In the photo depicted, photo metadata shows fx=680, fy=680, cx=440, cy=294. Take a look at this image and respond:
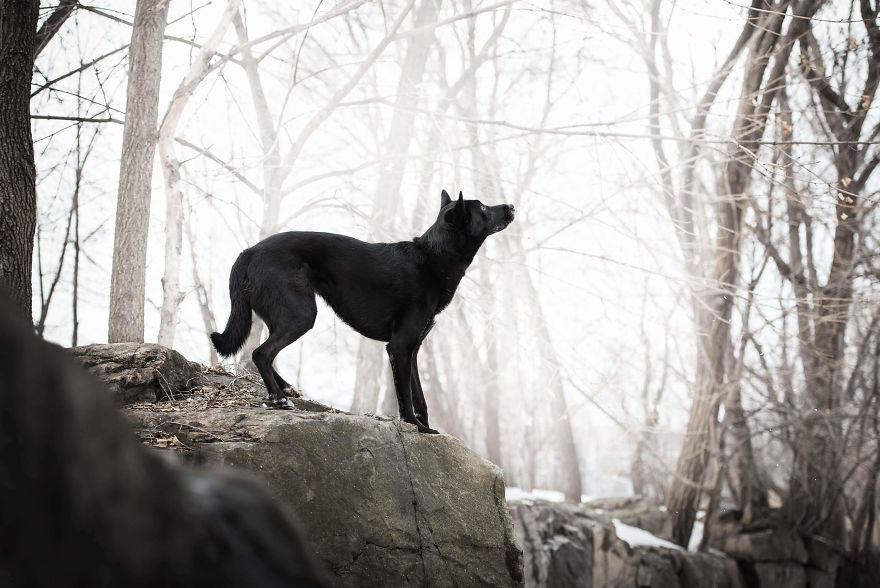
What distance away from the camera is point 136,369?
4.44 m

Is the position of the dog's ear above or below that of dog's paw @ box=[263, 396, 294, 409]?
above

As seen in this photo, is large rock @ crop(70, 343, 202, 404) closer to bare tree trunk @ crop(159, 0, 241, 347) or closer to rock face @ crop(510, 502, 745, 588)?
bare tree trunk @ crop(159, 0, 241, 347)

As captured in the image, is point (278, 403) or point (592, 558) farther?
point (592, 558)

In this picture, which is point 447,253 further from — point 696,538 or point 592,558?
point 696,538

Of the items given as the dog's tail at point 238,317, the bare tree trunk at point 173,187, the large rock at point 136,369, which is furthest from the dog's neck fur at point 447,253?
the bare tree trunk at point 173,187

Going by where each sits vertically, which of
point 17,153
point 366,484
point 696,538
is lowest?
point 696,538

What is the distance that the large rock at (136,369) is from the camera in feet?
14.2

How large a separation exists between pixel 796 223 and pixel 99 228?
39.9 feet

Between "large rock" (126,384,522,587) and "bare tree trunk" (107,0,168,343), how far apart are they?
7.49 feet

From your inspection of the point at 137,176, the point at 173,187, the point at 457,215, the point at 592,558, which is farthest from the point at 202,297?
the point at 457,215

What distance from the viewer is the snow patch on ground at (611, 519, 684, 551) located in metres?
10.4

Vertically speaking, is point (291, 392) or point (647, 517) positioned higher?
point (291, 392)

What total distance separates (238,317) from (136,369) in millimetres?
728

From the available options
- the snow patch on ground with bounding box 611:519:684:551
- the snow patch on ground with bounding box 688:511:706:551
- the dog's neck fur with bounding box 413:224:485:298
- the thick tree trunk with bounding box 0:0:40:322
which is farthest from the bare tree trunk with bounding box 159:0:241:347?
the snow patch on ground with bounding box 688:511:706:551
